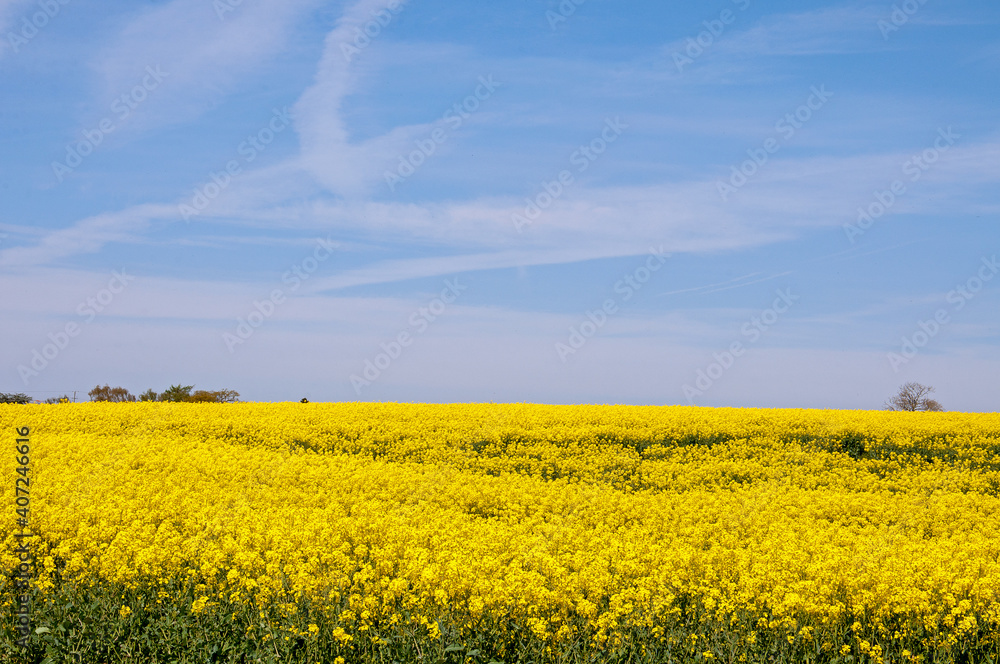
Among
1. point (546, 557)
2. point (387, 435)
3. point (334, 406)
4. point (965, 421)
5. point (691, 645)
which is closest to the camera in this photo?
point (691, 645)

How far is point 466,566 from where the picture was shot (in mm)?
7594

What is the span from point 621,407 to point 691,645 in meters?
24.8

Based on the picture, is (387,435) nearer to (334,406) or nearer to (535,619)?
(334,406)

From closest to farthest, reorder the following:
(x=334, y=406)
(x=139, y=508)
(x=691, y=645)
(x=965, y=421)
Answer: (x=691, y=645)
(x=139, y=508)
(x=965, y=421)
(x=334, y=406)

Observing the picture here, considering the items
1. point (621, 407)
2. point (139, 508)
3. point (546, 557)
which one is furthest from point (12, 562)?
Answer: point (621, 407)

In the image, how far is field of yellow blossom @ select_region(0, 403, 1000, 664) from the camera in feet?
21.7

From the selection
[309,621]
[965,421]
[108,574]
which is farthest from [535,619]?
[965,421]

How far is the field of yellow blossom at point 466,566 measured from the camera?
6.61m

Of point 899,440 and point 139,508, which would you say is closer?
point 139,508

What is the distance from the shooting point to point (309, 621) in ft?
22.4

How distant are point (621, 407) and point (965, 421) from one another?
1238 cm

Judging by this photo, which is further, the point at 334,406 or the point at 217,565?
the point at 334,406

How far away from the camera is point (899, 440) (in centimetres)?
2297

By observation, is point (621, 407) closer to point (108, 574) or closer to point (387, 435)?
point (387, 435)
